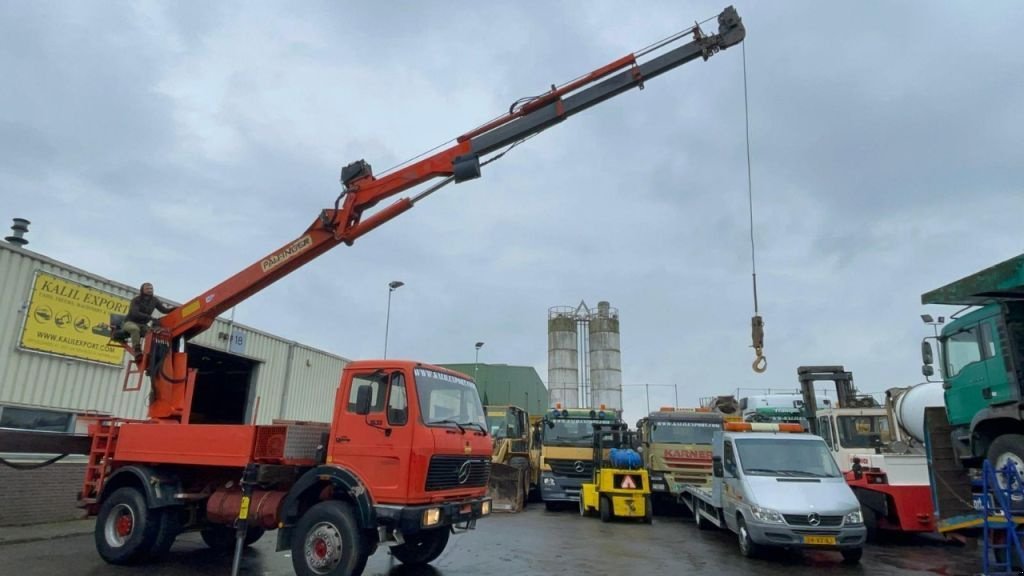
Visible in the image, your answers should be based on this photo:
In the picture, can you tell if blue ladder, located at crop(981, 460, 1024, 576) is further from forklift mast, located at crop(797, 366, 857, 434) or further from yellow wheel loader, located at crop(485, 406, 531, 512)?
yellow wheel loader, located at crop(485, 406, 531, 512)

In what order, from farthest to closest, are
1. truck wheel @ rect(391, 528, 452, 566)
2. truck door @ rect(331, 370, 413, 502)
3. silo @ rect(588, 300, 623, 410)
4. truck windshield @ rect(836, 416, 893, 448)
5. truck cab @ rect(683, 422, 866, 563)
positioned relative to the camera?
silo @ rect(588, 300, 623, 410) → truck windshield @ rect(836, 416, 893, 448) → truck cab @ rect(683, 422, 866, 563) → truck wheel @ rect(391, 528, 452, 566) → truck door @ rect(331, 370, 413, 502)

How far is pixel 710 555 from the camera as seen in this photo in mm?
10289

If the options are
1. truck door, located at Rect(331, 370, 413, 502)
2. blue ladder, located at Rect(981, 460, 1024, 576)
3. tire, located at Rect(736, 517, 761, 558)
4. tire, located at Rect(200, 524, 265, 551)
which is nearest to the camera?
truck door, located at Rect(331, 370, 413, 502)

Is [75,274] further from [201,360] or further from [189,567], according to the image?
[189,567]

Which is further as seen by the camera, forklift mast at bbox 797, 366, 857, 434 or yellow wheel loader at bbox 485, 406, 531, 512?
yellow wheel loader at bbox 485, 406, 531, 512

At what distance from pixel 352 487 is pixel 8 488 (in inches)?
304

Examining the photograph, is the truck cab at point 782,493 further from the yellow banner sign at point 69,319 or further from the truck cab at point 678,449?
the yellow banner sign at point 69,319

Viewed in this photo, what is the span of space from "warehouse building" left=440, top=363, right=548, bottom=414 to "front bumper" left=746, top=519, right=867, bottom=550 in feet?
121

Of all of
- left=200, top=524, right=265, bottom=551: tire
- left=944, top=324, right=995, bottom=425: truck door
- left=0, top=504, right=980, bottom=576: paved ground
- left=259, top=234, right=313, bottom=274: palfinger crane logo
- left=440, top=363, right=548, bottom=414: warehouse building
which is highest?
left=440, top=363, right=548, bottom=414: warehouse building

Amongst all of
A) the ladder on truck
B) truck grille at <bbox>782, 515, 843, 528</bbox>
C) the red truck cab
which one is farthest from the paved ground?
the ladder on truck

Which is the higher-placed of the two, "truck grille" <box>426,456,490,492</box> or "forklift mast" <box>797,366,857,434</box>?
"forklift mast" <box>797,366,857,434</box>

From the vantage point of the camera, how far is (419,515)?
23.4 feet

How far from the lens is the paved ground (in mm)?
8477

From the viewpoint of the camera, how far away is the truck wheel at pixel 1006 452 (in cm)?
769
